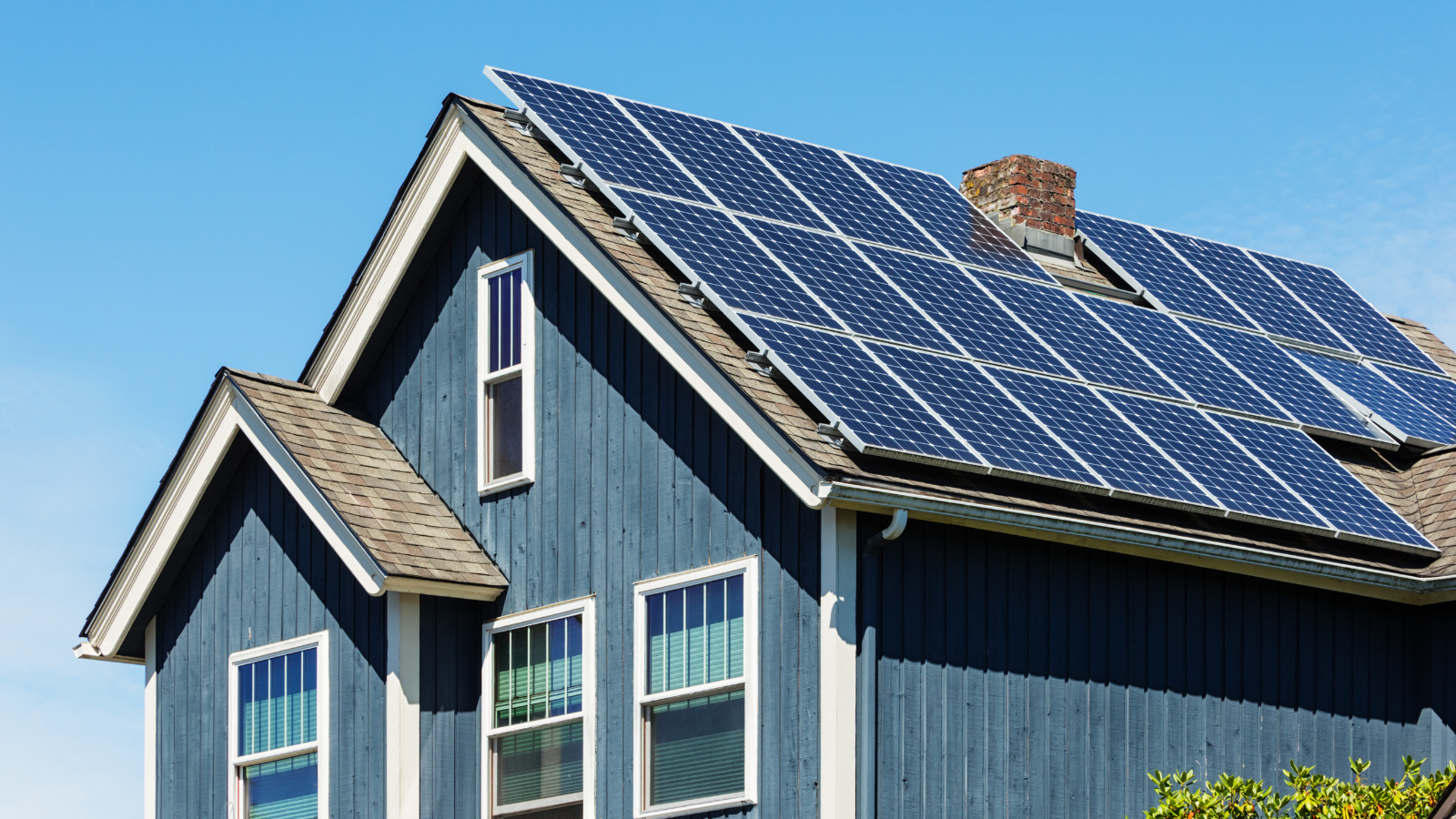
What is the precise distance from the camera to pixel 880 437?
1509 cm

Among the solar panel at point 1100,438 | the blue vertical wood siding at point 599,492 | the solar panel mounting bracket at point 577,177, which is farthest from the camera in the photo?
the solar panel mounting bracket at point 577,177

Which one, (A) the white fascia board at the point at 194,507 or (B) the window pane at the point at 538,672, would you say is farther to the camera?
(A) the white fascia board at the point at 194,507

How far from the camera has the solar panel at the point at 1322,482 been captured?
1777 cm

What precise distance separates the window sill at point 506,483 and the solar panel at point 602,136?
2.72 meters

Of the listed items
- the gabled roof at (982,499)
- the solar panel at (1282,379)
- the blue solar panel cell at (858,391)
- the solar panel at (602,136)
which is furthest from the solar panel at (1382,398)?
the solar panel at (602,136)

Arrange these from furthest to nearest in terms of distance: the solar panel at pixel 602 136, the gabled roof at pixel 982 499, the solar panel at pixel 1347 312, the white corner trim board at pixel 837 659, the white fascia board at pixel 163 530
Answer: the solar panel at pixel 1347 312 → the white fascia board at pixel 163 530 → the solar panel at pixel 602 136 → the gabled roof at pixel 982 499 → the white corner trim board at pixel 837 659

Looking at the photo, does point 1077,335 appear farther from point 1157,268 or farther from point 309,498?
point 309,498

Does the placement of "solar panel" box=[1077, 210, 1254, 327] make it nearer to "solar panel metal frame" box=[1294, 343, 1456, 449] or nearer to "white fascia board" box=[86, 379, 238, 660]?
"solar panel metal frame" box=[1294, 343, 1456, 449]

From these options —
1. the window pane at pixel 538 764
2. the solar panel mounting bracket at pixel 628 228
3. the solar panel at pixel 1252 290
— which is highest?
the solar panel at pixel 1252 290

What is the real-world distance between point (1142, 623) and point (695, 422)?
397 cm

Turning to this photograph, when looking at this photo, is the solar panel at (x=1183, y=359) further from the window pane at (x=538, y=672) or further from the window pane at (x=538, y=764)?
the window pane at (x=538, y=764)

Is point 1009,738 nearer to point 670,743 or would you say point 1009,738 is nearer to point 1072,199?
point 670,743

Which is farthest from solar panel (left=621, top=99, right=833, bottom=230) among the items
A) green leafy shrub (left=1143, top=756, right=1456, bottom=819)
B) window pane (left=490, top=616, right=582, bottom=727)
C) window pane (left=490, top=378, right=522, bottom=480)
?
green leafy shrub (left=1143, top=756, right=1456, bottom=819)

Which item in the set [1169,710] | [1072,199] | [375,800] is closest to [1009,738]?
[1169,710]
